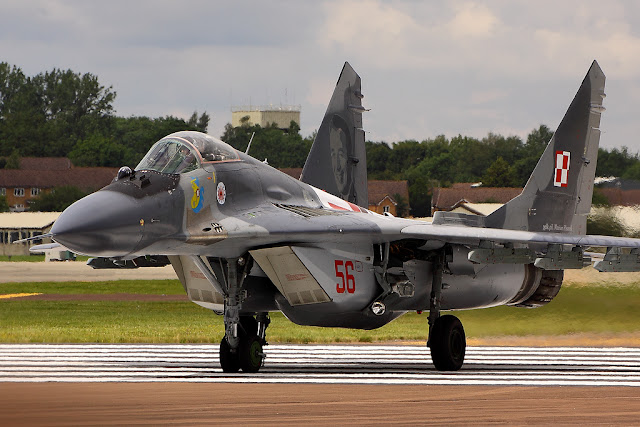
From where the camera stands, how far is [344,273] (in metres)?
16.8

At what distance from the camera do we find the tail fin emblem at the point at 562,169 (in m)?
21.0

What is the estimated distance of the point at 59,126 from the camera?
123875 millimetres

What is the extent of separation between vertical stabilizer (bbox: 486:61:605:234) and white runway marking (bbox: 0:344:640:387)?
96.9 inches

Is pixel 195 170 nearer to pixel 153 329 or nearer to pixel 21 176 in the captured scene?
pixel 153 329

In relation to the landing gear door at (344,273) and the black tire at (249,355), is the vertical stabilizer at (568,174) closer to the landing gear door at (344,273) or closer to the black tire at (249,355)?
the landing gear door at (344,273)

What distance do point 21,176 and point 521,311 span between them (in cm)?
9112

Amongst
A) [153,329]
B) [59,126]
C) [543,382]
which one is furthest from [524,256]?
[59,126]

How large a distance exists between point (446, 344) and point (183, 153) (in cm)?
496

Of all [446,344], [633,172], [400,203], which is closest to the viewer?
[446,344]

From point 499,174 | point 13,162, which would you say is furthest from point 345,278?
point 13,162

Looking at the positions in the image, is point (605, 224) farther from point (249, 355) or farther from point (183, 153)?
point (183, 153)

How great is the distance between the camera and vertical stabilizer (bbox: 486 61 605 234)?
20.7 m

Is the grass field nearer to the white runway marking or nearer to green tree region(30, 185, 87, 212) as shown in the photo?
the white runway marking

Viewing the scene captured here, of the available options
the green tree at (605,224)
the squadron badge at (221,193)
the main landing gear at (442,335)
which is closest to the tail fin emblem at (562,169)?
the green tree at (605,224)
